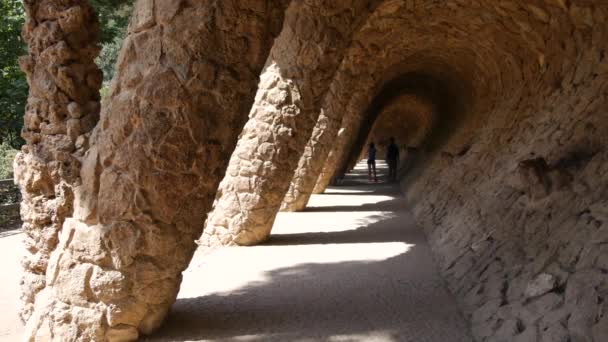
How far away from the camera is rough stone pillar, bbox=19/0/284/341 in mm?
3094

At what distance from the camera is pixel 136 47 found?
10.6 ft

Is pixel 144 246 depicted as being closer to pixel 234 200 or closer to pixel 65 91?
pixel 65 91

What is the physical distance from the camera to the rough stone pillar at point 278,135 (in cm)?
642

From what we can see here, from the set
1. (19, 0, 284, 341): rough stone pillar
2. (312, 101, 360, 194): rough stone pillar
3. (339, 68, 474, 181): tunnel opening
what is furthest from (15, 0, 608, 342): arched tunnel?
(312, 101, 360, 194): rough stone pillar

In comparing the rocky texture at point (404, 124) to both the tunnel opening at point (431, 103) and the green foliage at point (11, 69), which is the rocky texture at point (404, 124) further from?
the green foliage at point (11, 69)

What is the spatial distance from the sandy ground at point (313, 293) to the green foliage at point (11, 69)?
14.3 feet

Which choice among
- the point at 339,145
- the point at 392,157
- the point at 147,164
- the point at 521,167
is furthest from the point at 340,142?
the point at 147,164

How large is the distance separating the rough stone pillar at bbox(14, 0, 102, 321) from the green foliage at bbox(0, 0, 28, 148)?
811cm

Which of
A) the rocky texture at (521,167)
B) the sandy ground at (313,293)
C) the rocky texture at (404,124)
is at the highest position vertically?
the rocky texture at (521,167)

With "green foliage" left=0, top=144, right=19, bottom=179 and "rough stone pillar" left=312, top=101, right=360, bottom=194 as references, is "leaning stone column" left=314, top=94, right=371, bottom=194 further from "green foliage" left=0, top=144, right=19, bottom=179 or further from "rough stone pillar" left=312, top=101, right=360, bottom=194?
"green foliage" left=0, top=144, right=19, bottom=179

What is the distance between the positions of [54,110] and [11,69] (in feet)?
29.3

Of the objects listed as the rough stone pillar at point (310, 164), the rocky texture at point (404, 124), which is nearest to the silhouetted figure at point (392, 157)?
the rocky texture at point (404, 124)

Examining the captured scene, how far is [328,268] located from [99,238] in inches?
108

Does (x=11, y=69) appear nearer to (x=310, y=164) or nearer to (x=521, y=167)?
(x=310, y=164)
